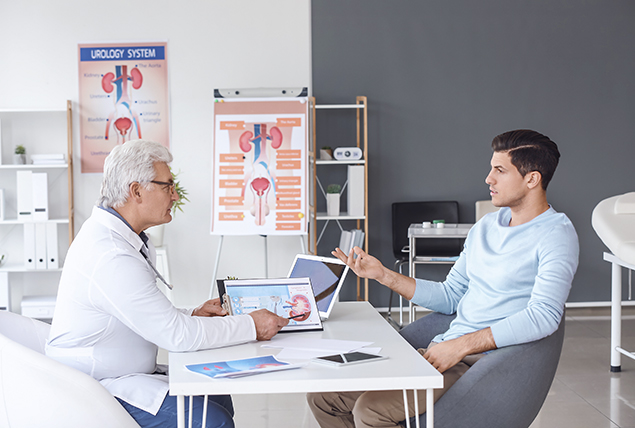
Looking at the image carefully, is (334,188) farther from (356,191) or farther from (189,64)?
(189,64)

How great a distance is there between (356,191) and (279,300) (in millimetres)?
2949

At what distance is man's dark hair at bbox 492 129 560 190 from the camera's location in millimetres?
1863

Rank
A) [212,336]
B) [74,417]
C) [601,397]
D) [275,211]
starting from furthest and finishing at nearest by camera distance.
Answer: [275,211] < [601,397] < [212,336] < [74,417]

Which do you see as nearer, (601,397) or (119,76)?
(601,397)

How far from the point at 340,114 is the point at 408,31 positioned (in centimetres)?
93

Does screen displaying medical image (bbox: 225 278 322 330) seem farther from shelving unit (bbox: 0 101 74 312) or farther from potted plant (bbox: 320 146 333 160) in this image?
shelving unit (bbox: 0 101 74 312)

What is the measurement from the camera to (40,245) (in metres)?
4.65

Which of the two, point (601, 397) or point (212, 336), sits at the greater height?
point (212, 336)

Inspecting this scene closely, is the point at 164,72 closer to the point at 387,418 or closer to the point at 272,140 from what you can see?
the point at 272,140

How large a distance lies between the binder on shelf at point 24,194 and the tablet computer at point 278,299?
3.41 m

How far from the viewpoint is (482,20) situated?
16.6 ft

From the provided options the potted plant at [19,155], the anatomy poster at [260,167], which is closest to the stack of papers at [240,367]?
the anatomy poster at [260,167]

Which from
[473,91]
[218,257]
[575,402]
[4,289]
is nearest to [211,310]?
[575,402]

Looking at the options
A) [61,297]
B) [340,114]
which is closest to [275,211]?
[340,114]
